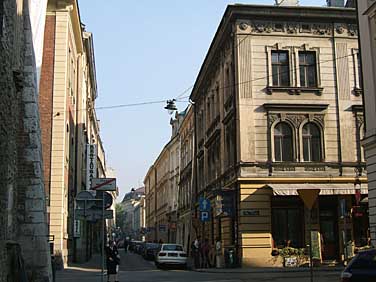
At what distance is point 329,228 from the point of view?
32156mm

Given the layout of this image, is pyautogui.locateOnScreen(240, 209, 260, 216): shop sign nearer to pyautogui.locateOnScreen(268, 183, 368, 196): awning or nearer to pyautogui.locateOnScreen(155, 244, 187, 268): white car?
pyautogui.locateOnScreen(268, 183, 368, 196): awning

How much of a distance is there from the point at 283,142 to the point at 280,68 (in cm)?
407

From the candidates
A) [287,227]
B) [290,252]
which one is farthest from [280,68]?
[290,252]

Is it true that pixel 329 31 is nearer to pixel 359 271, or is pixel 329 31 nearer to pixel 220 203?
pixel 220 203

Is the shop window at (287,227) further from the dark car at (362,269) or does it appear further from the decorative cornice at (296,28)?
the dark car at (362,269)

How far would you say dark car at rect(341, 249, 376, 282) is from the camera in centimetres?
1217

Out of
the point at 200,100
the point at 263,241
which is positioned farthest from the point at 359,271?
the point at 200,100

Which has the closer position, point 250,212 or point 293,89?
point 250,212

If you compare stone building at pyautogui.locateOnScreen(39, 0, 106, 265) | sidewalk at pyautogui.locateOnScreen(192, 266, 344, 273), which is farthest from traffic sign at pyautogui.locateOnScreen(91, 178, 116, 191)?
stone building at pyautogui.locateOnScreen(39, 0, 106, 265)

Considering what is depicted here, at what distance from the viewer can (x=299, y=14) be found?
33.3 metres

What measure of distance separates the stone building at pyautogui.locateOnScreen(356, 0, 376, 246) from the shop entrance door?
978 centimetres

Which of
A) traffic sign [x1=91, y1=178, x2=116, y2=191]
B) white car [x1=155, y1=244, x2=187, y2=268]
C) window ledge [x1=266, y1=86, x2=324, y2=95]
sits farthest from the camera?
white car [x1=155, y1=244, x2=187, y2=268]

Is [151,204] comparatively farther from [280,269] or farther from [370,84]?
[370,84]

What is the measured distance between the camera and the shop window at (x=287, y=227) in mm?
31453
